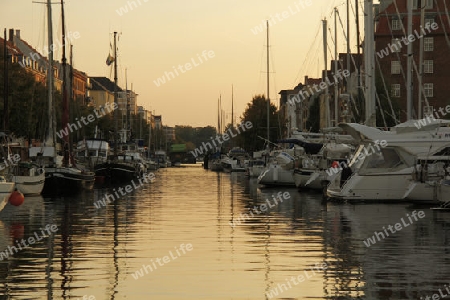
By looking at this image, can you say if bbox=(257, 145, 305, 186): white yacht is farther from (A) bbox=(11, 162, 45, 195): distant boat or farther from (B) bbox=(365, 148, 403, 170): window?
(B) bbox=(365, 148, 403, 170): window

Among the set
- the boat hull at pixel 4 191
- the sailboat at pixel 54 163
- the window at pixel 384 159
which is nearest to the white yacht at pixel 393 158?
the window at pixel 384 159

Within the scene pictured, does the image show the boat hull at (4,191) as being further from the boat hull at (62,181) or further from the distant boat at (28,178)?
the boat hull at (62,181)

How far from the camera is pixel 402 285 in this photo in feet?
56.7

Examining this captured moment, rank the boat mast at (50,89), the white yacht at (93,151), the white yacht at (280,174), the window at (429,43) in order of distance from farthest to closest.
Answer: the window at (429,43), the white yacht at (93,151), the white yacht at (280,174), the boat mast at (50,89)

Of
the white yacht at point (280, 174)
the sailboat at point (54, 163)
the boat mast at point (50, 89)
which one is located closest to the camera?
the sailboat at point (54, 163)

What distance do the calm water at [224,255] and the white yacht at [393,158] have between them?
115 inches

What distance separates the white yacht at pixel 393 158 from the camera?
42531 mm

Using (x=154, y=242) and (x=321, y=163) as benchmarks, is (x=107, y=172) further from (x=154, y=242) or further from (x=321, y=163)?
(x=154, y=242)

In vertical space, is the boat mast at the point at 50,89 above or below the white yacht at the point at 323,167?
above

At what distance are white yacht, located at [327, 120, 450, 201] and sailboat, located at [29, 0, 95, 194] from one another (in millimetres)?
20813

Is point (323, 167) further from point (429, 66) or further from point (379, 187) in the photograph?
point (429, 66)

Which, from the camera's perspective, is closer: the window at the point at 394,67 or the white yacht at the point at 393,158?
the white yacht at the point at 393,158

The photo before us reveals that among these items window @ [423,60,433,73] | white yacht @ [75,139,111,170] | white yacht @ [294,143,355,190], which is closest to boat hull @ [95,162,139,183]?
white yacht @ [75,139,111,170]

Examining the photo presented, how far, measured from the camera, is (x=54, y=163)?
201ft
